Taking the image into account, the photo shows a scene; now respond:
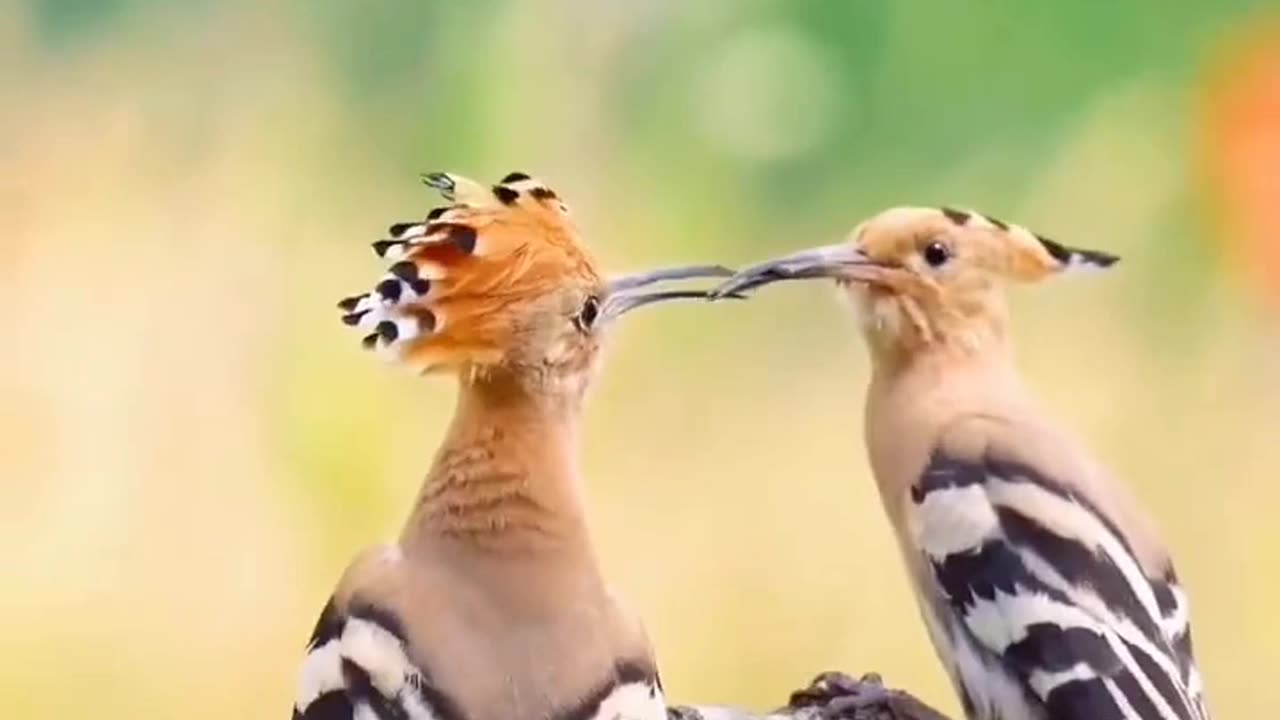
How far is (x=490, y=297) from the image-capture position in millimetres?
978

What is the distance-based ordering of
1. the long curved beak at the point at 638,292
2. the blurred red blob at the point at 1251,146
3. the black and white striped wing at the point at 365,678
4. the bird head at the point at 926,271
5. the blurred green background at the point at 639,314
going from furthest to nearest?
the blurred red blob at the point at 1251,146 < the blurred green background at the point at 639,314 < the bird head at the point at 926,271 < the long curved beak at the point at 638,292 < the black and white striped wing at the point at 365,678

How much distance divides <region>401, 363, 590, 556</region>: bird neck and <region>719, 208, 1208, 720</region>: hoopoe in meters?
0.27

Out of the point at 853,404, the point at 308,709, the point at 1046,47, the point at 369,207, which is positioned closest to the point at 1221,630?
the point at 853,404

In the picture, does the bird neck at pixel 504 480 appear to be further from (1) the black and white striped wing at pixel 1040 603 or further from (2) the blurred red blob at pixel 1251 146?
(2) the blurred red blob at pixel 1251 146

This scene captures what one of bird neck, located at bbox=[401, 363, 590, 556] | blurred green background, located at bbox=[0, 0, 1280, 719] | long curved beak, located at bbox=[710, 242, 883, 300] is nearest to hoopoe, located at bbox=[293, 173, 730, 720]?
bird neck, located at bbox=[401, 363, 590, 556]

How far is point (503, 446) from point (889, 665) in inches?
26.8

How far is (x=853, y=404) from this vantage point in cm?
157

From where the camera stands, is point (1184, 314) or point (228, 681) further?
point (1184, 314)

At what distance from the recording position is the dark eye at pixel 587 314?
1.01m

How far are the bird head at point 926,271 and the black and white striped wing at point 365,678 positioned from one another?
0.38 meters

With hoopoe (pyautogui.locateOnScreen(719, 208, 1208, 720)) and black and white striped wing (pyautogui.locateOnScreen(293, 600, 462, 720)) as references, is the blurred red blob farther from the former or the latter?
black and white striped wing (pyautogui.locateOnScreen(293, 600, 462, 720))

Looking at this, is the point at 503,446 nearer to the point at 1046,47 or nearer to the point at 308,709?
the point at 308,709

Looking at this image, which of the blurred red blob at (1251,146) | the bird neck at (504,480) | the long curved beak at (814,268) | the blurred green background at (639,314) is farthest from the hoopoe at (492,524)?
the blurred red blob at (1251,146)

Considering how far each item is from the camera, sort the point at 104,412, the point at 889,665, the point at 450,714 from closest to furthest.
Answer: the point at 450,714 → the point at 104,412 → the point at 889,665
